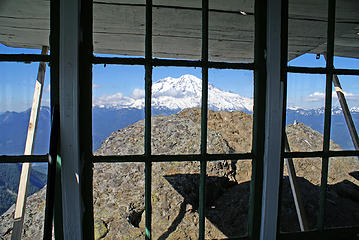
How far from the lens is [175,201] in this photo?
4602mm

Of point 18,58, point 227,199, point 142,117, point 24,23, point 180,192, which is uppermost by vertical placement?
point 24,23

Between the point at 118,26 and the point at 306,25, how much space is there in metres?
1.33

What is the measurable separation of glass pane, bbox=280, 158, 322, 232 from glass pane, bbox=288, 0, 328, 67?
2.33m

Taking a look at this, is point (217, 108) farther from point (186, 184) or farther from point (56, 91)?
point (56, 91)

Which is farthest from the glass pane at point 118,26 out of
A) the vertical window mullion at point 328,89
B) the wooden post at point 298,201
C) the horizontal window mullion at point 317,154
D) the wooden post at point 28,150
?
the wooden post at point 298,201

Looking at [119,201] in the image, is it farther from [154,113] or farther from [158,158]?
[158,158]

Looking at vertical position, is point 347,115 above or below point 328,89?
below

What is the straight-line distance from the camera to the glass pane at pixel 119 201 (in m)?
3.93

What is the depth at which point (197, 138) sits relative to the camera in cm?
557

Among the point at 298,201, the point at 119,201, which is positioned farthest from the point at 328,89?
the point at 119,201

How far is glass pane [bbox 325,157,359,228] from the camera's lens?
4.53 m

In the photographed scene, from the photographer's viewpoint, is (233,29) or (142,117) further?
(142,117)

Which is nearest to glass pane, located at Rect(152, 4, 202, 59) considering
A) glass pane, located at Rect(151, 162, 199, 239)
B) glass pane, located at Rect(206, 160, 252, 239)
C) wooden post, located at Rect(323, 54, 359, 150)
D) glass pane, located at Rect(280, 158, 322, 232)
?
wooden post, located at Rect(323, 54, 359, 150)

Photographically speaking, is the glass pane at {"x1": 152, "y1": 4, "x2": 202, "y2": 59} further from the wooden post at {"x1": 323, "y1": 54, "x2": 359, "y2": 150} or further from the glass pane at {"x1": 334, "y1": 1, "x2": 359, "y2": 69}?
the wooden post at {"x1": 323, "y1": 54, "x2": 359, "y2": 150}
